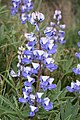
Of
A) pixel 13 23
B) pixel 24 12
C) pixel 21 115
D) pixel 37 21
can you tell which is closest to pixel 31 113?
pixel 21 115

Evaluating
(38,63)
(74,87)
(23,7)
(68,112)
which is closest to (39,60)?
(38,63)

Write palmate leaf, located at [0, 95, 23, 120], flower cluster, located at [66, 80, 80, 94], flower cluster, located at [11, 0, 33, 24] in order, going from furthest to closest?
1. flower cluster, located at [11, 0, 33, 24]
2. flower cluster, located at [66, 80, 80, 94]
3. palmate leaf, located at [0, 95, 23, 120]

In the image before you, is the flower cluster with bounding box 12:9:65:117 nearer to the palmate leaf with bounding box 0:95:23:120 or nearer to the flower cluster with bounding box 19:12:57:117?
the flower cluster with bounding box 19:12:57:117

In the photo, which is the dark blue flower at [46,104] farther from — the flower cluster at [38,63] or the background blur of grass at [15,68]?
the background blur of grass at [15,68]

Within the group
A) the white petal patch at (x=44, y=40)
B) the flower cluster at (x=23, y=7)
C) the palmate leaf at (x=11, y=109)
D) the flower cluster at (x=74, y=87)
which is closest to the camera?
the white petal patch at (x=44, y=40)

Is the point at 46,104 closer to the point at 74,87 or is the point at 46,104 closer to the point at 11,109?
the point at 11,109

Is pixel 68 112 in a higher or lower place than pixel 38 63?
lower

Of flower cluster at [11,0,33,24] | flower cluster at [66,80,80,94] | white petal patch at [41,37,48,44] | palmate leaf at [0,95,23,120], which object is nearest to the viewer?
white petal patch at [41,37,48,44]

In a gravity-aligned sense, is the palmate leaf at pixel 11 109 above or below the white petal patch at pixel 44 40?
below

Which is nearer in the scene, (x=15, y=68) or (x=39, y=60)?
(x=39, y=60)

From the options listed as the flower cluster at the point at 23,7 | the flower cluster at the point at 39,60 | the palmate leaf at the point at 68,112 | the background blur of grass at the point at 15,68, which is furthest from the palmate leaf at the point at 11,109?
the flower cluster at the point at 23,7

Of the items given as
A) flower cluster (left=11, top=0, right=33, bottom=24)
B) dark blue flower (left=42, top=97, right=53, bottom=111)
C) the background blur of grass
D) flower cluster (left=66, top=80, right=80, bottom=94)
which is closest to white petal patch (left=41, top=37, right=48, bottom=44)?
dark blue flower (left=42, top=97, right=53, bottom=111)

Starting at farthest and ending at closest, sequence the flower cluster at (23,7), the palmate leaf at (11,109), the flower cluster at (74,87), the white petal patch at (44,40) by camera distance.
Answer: the flower cluster at (23,7) < the flower cluster at (74,87) < the palmate leaf at (11,109) < the white petal patch at (44,40)
